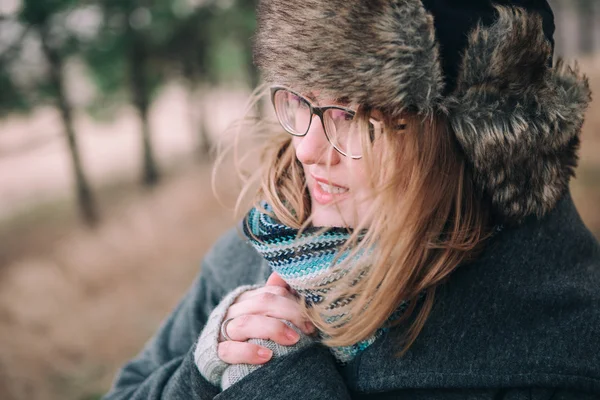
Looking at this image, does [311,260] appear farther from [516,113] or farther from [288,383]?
[516,113]

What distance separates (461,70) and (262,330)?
88 cm

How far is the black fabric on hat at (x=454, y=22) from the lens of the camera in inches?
45.8

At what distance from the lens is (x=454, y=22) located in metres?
1.16

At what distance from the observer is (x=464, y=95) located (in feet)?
3.96

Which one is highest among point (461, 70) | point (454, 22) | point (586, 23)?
point (454, 22)

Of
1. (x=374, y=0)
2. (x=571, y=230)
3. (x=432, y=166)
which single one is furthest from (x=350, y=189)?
(x=571, y=230)

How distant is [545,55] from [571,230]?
58cm

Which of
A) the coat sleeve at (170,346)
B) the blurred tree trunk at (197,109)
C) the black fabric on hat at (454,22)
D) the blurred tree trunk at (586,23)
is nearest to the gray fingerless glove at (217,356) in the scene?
the coat sleeve at (170,346)

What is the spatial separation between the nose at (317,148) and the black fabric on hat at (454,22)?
339 millimetres

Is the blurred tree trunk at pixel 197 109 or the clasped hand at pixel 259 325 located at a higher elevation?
the clasped hand at pixel 259 325

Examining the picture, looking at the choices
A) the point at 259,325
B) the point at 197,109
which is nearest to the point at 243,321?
the point at 259,325

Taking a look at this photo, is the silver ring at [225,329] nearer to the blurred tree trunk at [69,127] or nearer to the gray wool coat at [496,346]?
the gray wool coat at [496,346]

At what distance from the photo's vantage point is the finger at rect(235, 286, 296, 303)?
148 cm

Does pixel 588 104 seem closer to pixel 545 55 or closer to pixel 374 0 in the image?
pixel 545 55
